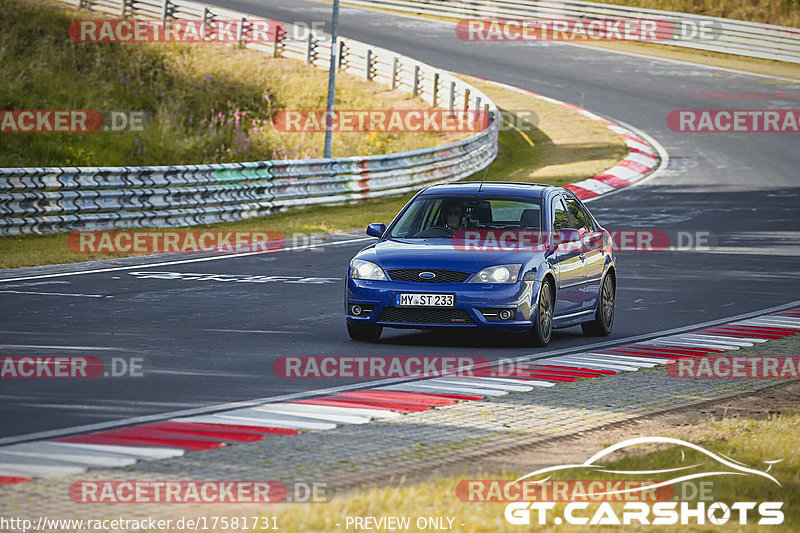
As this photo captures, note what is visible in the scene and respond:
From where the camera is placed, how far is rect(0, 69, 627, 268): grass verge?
20.5 metres

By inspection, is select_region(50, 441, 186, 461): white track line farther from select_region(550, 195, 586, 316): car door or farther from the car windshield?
select_region(550, 195, 586, 316): car door

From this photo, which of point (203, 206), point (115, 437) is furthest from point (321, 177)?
point (115, 437)

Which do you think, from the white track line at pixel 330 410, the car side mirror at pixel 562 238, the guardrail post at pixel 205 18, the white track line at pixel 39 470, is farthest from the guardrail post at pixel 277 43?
the white track line at pixel 39 470

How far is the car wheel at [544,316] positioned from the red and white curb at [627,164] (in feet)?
48.3

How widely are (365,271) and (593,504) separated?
6.30 m

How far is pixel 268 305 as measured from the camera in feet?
49.2

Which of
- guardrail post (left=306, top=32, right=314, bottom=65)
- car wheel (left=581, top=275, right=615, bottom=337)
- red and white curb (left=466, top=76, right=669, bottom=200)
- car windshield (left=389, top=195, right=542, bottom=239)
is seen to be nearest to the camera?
car windshield (left=389, top=195, right=542, bottom=239)

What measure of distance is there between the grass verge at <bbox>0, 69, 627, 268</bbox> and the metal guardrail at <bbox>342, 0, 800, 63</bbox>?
1368 cm

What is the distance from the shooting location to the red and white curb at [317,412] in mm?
7109

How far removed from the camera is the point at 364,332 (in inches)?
488

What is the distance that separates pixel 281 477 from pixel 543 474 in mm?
1394

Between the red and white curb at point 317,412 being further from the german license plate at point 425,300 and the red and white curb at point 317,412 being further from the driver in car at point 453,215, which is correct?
the driver in car at point 453,215

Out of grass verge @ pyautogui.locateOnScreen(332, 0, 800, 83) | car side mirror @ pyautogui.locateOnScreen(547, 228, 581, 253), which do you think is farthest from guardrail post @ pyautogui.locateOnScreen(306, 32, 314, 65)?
car side mirror @ pyautogui.locateOnScreen(547, 228, 581, 253)

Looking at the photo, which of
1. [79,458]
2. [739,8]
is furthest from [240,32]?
[79,458]
